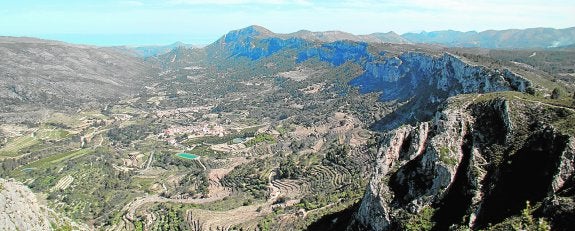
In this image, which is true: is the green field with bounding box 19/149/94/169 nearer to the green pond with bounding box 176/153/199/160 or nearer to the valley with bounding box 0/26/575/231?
the valley with bounding box 0/26/575/231

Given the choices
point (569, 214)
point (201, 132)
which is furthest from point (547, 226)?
point (201, 132)

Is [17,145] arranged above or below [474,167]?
below

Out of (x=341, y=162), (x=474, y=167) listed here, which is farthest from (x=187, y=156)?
(x=474, y=167)

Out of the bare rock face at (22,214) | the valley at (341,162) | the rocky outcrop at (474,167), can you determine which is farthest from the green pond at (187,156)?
the rocky outcrop at (474,167)

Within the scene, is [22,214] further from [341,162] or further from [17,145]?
[17,145]

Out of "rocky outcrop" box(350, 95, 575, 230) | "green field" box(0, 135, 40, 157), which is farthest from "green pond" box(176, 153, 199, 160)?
"rocky outcrop" box(350, 95, 575, 230)

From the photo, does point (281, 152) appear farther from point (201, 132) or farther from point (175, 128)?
point (175, 128)
